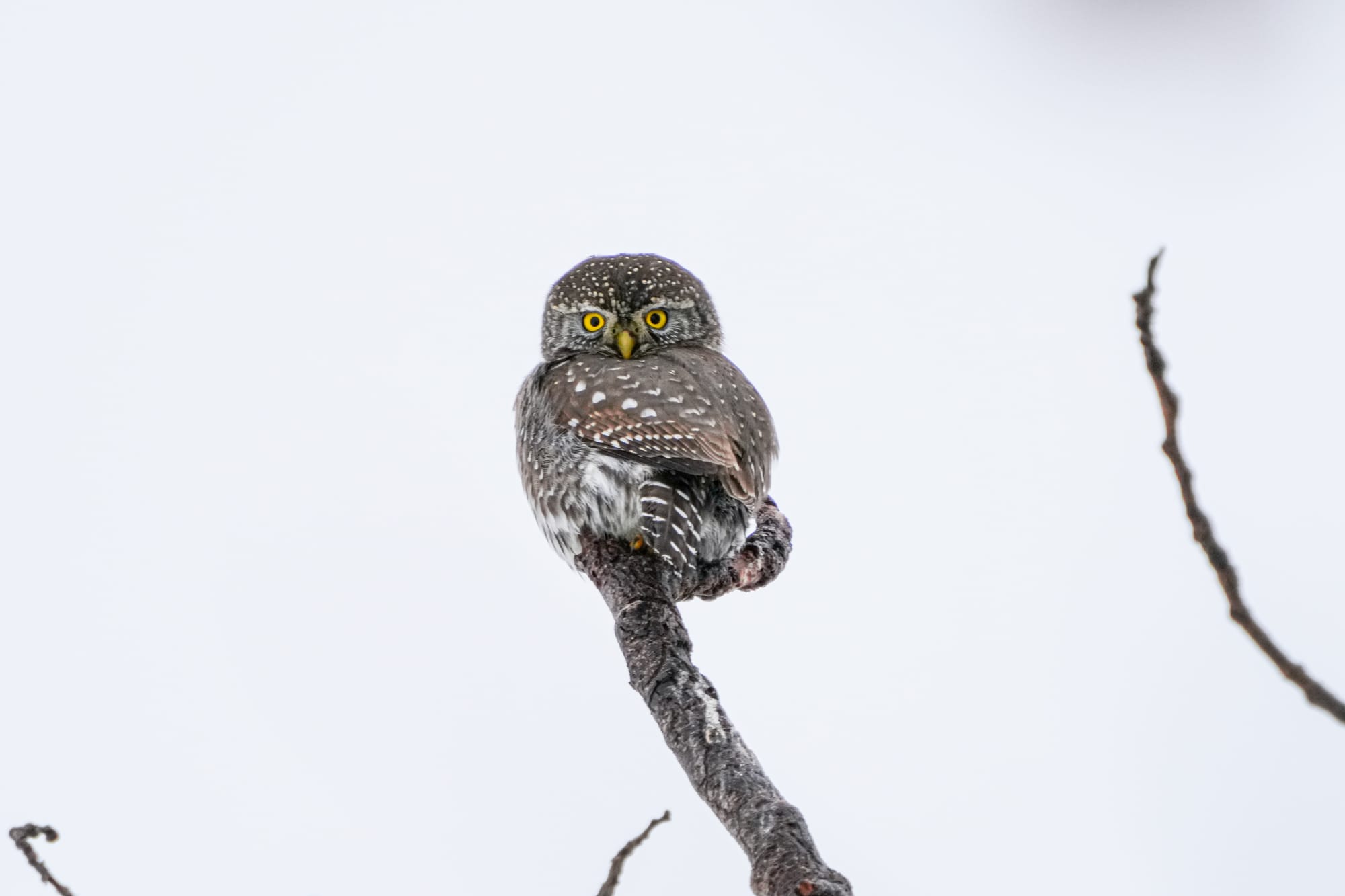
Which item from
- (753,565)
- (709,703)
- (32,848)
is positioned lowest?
(32,848)

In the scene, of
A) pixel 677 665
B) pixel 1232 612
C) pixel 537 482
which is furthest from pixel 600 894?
pixel 537 482

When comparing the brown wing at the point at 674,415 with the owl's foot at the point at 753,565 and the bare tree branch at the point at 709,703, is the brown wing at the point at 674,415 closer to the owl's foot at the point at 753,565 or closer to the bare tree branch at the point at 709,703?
the owl's foot at the point at 753,565

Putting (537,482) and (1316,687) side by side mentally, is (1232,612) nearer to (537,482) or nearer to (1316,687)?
(1316,687)

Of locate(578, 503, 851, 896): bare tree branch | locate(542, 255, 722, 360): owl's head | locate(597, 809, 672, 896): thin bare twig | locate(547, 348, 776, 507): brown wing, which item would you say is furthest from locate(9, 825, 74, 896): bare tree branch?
locate(542, 255, 722, 360): owl's head

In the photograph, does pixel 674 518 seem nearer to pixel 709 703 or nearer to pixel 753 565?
pixel 753 565

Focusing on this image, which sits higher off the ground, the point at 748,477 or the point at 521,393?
the point at 521,393

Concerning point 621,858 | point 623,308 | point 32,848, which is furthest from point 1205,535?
point 623,308

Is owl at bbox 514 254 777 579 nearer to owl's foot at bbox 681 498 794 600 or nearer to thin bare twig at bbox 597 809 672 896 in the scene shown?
owl's foot at bbox 681 498 794 600
